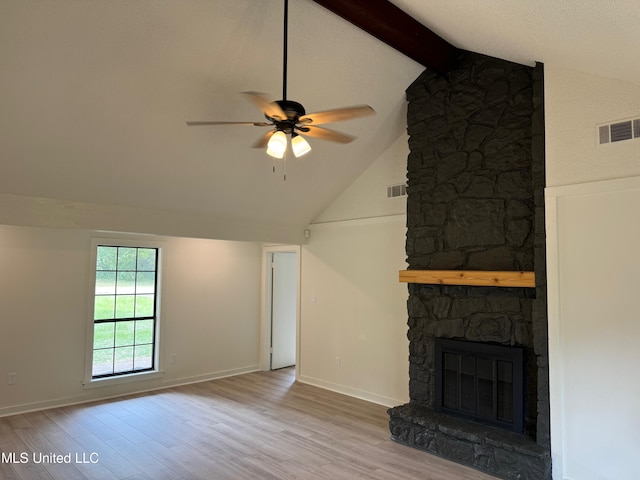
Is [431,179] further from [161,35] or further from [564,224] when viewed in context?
[161,35]

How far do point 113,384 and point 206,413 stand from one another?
1534 mm

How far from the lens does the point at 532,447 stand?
11.5 feet

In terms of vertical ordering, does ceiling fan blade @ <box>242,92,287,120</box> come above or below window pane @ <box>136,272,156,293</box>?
above

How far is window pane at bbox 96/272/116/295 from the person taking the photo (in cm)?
584

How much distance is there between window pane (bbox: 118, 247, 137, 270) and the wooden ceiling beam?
4233 mm

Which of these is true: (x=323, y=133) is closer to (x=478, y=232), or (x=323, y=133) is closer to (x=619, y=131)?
(x=478, y=232)

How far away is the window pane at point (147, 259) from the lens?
6.23 m

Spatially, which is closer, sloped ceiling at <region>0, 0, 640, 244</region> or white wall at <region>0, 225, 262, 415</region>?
sloped ceiling at <region>0, 0, 640, 244</region>

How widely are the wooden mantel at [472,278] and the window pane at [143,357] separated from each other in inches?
152

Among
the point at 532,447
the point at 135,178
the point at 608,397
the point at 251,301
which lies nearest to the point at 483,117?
the point at 608,397

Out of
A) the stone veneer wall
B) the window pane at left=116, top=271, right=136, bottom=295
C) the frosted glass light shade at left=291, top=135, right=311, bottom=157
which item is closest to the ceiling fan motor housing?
the frosted glass light shade at left=291, top=135, right=311, bottom=157

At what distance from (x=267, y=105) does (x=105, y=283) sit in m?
4.34

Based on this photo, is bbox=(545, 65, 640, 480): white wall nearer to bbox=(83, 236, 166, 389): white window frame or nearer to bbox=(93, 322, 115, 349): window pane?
bbox=(83, 236, 166, 389): white window frame

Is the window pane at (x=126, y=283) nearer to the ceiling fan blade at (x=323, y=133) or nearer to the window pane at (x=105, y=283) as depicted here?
the window pane at (x=105, y=283)
